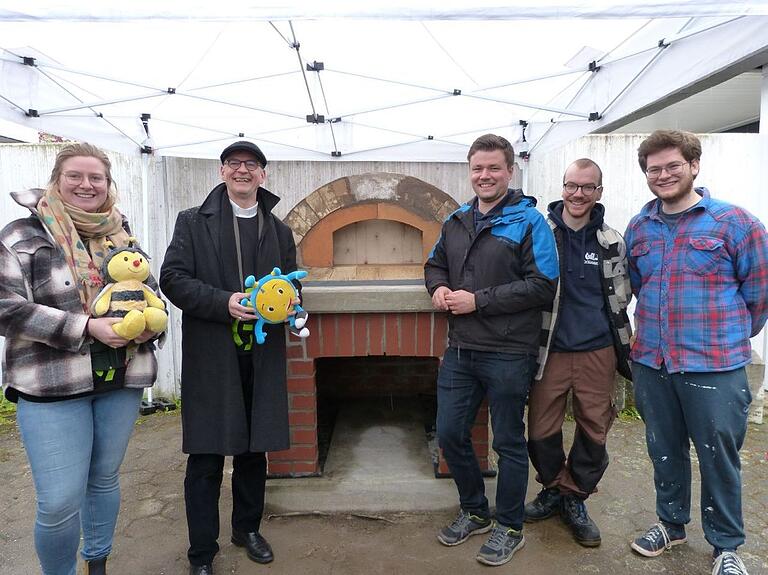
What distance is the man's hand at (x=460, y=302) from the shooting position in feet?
7.80

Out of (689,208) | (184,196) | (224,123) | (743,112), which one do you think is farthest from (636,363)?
(743,112)

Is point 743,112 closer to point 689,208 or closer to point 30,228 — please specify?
point 689,208

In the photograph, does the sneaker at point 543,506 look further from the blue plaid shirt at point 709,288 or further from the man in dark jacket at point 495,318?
the blue plaid shirt at point 709,288

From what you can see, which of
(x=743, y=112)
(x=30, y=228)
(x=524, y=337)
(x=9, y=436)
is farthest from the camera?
(x=743, y=112)

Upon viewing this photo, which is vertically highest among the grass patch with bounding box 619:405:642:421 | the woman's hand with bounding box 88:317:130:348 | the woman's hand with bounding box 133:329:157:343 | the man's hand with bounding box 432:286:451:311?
the man's hand with bounding box 432:286:451:311

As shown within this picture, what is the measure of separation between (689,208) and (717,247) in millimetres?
A: 217

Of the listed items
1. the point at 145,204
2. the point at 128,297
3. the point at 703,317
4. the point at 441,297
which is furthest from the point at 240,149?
the point at 145,204

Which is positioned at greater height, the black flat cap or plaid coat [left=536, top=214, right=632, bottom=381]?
the black flat cap

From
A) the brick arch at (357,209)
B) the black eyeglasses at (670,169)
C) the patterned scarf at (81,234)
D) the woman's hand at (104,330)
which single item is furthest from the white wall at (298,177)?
the woman's hand at (104,330)

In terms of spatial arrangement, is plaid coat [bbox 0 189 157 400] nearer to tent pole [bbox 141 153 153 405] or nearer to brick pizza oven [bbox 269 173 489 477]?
brick pizza oven [bbox 269 173 489 477]

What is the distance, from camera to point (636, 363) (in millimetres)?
2508

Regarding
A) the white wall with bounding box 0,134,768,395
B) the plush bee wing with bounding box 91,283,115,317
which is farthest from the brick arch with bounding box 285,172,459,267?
the plush bee wing with bounding box 91,283,115,317

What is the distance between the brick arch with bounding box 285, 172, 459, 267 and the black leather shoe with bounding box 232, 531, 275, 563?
108 inches

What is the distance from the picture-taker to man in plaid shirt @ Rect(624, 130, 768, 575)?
7.22 feet
